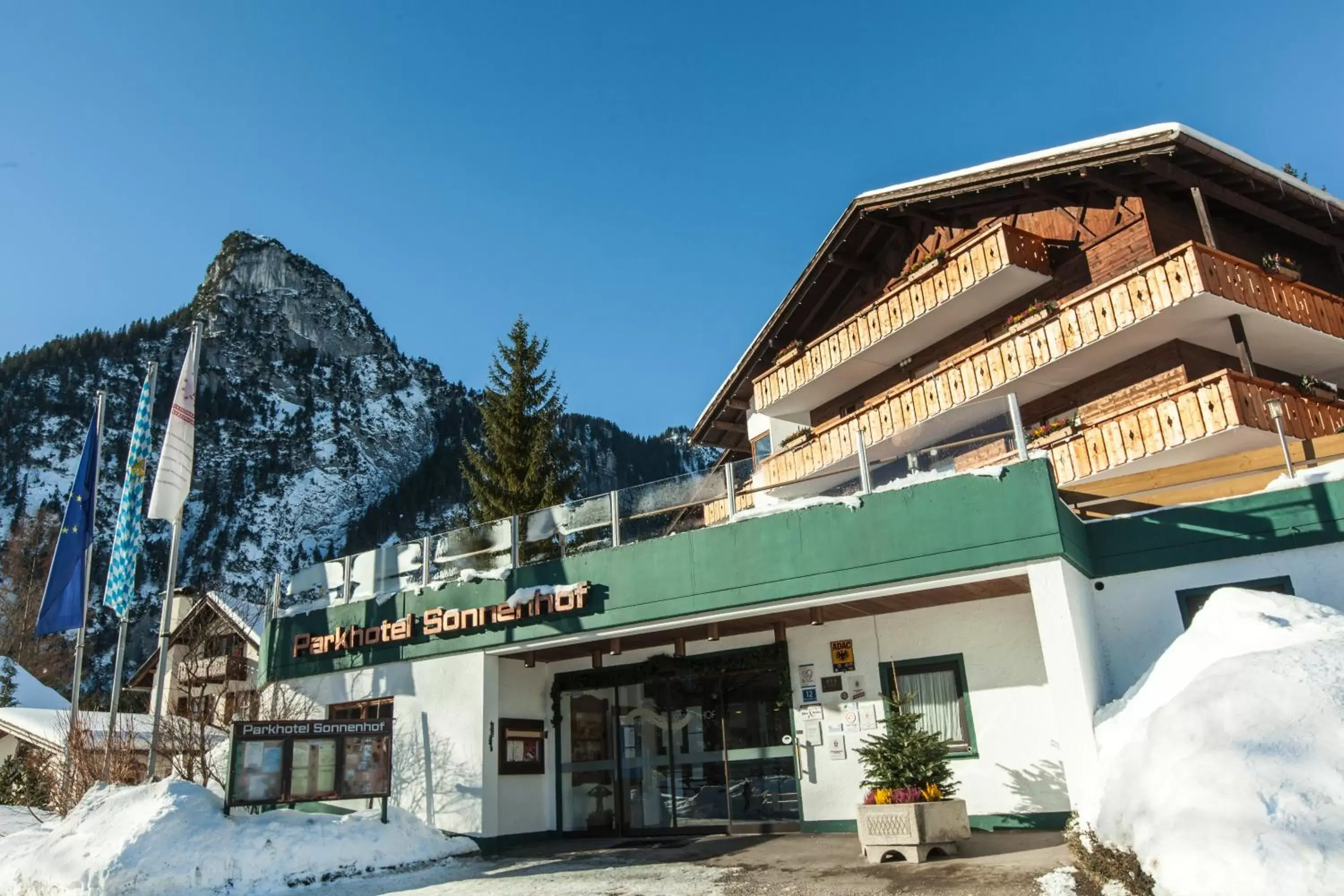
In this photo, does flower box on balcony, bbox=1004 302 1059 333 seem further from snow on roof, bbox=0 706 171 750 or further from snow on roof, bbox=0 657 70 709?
snow on roof, bbox=0 657 70 709

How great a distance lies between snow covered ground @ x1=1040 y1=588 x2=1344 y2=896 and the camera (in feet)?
19.2

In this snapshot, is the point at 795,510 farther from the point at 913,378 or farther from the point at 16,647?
the point at 16,647

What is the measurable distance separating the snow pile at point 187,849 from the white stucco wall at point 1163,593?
927cm

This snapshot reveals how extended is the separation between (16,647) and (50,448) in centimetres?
7990

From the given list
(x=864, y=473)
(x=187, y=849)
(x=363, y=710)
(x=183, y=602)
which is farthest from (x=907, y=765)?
(x=183, y=602)

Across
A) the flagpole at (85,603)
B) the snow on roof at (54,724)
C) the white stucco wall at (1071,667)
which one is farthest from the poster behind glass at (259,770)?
the snow on roof at (54,724)

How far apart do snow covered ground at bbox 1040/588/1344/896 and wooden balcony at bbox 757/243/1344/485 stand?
629cm

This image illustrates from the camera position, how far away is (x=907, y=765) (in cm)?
997

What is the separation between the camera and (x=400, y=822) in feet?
43.6

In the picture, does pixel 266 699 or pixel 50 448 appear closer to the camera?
pixel 266 699

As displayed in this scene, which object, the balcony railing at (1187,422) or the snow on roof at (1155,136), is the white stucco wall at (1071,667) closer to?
the balcony railing at (1187,422)

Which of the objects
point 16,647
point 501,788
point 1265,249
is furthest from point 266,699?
point 16,647

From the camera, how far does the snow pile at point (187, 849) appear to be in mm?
10602

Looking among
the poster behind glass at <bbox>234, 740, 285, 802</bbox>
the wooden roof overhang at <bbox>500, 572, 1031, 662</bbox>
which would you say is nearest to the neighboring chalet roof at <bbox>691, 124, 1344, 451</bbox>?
the wooden roof overhang at <bbox>500, 572, 1031, 662</bbox>
